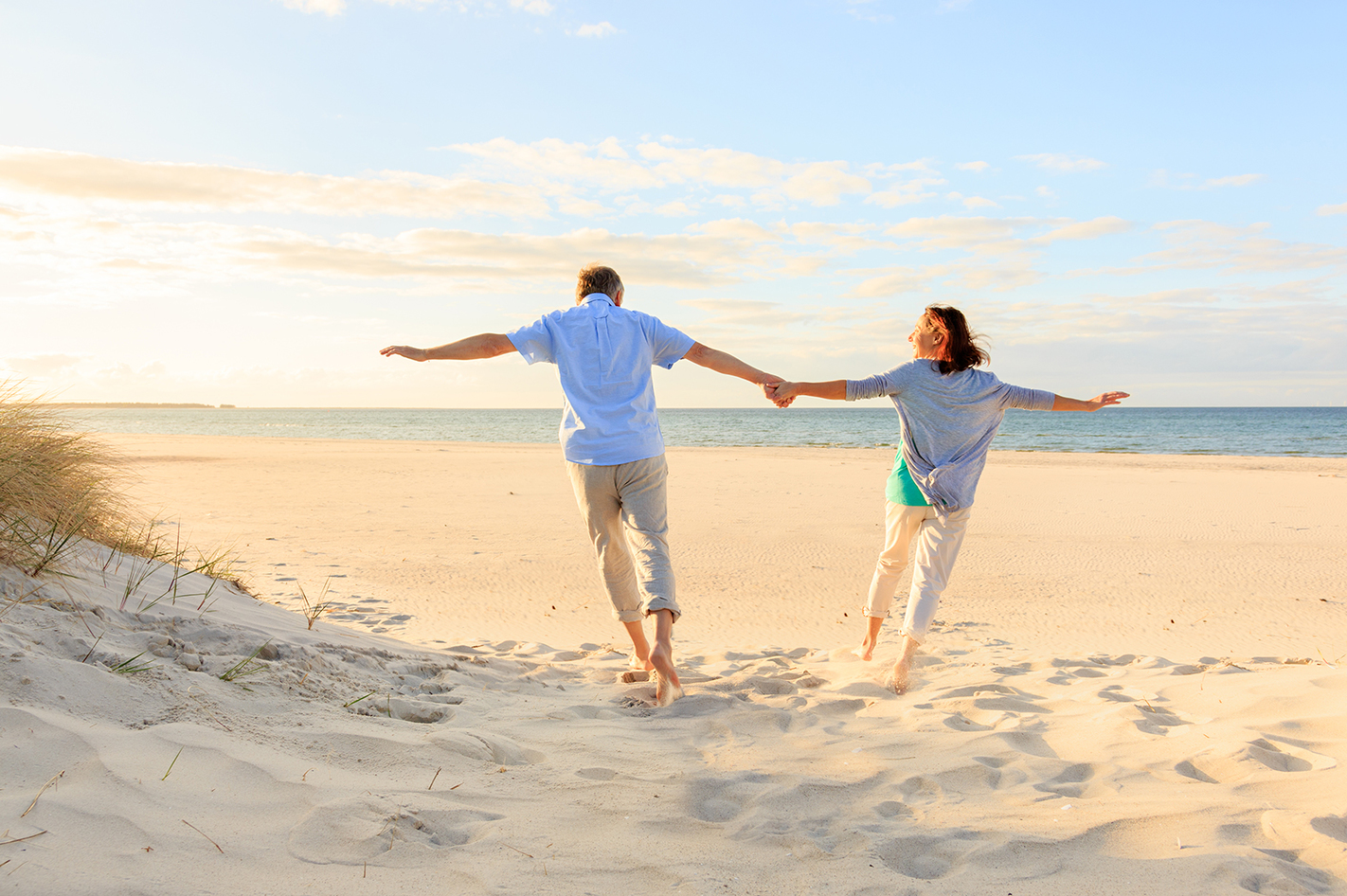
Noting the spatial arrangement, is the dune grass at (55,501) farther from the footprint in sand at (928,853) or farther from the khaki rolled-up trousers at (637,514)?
the footprint in sand at (928,853)

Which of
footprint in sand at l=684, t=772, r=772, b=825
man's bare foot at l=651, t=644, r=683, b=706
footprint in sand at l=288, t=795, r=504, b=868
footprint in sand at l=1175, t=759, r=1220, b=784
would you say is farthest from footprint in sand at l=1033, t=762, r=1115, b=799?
footprint in sand at l=288, t=795, r=504, b=868

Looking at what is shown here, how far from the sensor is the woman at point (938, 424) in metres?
4.14

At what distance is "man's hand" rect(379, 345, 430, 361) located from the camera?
399 cm

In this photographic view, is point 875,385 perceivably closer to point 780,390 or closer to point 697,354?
point 780,390

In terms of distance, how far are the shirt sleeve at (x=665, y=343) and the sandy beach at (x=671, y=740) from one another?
169cm

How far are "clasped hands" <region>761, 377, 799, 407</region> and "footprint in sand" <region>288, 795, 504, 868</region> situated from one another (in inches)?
109

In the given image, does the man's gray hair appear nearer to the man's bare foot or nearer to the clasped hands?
the clasped hands

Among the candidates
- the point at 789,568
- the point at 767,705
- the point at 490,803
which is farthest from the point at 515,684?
the point at 789,568

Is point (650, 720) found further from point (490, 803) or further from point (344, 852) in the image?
point (344, 852)

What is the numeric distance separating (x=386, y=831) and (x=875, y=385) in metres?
3.12

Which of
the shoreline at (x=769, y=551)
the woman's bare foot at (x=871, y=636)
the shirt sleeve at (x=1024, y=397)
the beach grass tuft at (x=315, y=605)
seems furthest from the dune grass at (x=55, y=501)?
the shirt sleeve at (x=1024, y=397)

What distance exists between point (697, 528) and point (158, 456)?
1773 centimetres

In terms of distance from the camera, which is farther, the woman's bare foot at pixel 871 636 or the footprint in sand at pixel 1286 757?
the woman's bare foot at pixel 871 636

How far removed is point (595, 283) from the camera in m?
4.07
